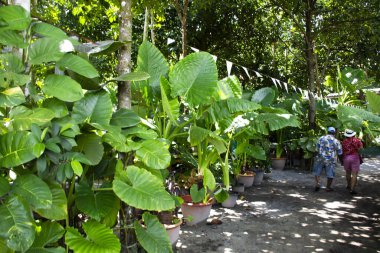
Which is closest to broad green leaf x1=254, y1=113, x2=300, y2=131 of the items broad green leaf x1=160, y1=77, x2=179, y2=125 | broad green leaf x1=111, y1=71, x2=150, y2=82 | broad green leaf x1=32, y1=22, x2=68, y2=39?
broad green leaf x1=160, y1=77, x2=179, y2=125

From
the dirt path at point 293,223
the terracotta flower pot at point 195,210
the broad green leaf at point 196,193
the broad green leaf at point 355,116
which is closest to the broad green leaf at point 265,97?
the dirt path at point 293,223

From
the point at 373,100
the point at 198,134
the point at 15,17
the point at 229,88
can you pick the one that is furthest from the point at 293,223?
the point at 15,17

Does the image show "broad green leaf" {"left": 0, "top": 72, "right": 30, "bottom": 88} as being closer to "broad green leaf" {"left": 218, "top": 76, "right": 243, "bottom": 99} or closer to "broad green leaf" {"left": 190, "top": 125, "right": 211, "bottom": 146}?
"broad green leaf" {"left": 190, "top": 125, "right": 211, "bottom": 146}

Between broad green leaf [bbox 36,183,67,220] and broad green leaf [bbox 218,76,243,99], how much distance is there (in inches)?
90.9

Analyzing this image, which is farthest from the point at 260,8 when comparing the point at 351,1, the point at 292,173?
the point at 292,173

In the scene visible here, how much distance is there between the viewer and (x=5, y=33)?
186 cm

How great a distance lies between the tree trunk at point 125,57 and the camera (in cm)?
254

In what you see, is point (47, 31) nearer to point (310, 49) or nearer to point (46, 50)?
point (46, 50)

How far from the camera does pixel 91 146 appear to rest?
6.75 feet

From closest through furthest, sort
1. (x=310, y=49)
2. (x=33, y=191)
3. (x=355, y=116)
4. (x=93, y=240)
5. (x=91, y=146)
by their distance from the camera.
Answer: (x=33, y=191), (x=93, y=240), (x=91, y=146), (x=355, y=116), (x=310, y=49)

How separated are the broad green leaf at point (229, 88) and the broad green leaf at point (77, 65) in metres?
1.98

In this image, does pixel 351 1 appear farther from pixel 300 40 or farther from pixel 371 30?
pixel 300 40

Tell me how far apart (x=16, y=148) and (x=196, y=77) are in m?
1.88

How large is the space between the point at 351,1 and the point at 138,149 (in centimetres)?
697
